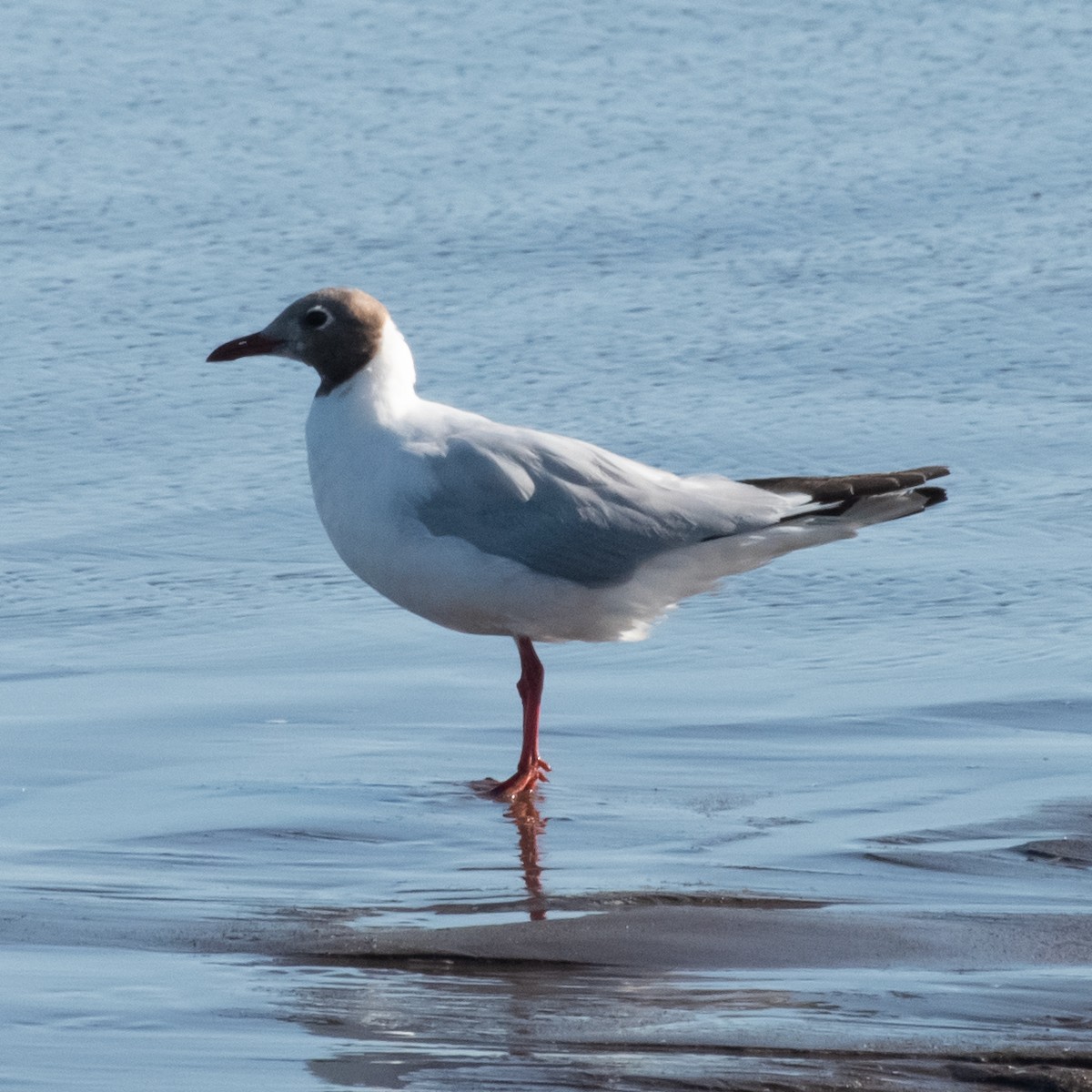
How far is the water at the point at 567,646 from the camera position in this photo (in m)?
3.78

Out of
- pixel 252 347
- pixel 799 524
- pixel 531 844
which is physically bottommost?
pixel 531 844

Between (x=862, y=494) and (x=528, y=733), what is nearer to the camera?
(x=528, y=733)

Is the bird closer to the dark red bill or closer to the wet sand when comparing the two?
the dark red bill

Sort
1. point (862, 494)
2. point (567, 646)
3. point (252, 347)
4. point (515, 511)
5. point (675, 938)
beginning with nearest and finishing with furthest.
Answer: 1. point (675, 938)
2. point (515, 511)
3. point (862, 494)
4. point (252, 347)
5. point (567, 646)

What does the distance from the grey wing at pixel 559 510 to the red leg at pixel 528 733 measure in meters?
0.29

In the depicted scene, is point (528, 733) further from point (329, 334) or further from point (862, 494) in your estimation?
point (329, 334)

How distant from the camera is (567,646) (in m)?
6.69

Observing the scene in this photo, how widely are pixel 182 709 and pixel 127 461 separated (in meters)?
2.48

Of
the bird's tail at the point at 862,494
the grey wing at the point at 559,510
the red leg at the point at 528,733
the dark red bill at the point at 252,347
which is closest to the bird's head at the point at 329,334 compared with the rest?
the dark red bill at the point at 252,347

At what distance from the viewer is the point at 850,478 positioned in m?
5.64

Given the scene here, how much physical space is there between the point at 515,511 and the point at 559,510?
118 mm

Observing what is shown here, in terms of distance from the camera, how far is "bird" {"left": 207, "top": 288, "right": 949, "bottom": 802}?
17.8 feet

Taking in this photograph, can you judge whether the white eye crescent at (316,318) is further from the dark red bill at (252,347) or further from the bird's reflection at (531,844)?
the bird's reflection at (531,844)

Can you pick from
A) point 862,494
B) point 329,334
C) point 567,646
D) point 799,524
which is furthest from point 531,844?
point 567,646
